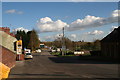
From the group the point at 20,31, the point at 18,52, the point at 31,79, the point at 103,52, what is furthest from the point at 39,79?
the point at 20,31

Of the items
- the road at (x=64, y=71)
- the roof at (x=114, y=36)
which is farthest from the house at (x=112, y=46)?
the road at (x=64, y=71)

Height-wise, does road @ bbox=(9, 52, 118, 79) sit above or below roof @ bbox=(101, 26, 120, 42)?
below

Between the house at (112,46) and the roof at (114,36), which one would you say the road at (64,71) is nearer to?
the house at (112,46)

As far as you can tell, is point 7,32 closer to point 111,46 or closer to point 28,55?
point 28,55

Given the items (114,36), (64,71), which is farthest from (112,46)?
(64,71)

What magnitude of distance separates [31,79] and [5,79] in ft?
5.47

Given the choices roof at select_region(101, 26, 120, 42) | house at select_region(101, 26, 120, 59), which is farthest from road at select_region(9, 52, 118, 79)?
roof at select_region(101, 26, 120, 42)

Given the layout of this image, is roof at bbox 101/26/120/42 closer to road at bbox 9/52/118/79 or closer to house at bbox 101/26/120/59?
house at bbox 101/26/120/59

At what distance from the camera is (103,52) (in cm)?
5281

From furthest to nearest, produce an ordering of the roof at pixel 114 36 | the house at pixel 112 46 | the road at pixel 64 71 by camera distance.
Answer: the roof at pixel 114 36
the house at pixel 112 46
the road at pixel 64 71

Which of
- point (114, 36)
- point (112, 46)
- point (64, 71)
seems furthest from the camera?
point (114, 36)

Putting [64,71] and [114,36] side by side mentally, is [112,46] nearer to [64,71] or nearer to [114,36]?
[114,36]

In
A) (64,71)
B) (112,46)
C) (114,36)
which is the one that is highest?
(114,36)

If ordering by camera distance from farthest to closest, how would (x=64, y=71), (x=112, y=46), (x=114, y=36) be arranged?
(x=114, y=36) → (x=112, y=46) → (x=64, y=71)
